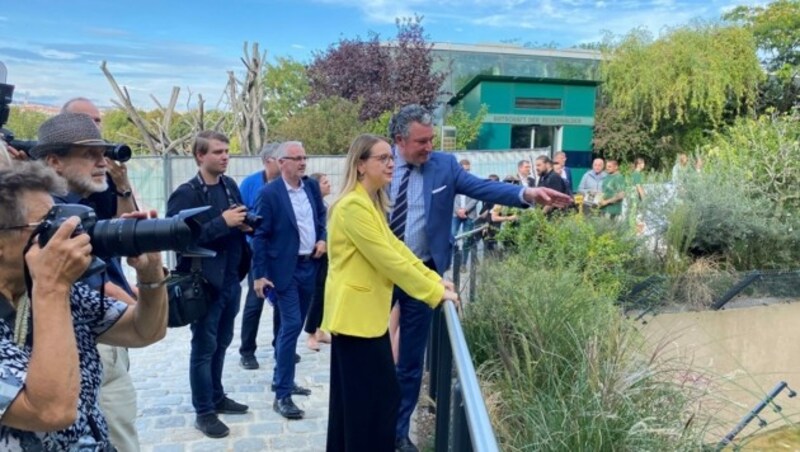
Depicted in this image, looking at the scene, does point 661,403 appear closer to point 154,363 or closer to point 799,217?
point 154,363

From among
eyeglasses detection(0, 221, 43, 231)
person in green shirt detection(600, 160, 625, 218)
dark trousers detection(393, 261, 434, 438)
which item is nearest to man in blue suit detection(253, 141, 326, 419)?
dark trousers detection(393, 261, 434, 438)

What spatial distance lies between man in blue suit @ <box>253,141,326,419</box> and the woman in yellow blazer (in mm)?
1387

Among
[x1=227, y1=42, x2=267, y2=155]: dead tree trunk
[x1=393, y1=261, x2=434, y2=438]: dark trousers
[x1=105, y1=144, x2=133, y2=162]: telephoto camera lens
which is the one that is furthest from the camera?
[x1=227, y1=42, x2=267, y2=155]: dead tree trunk

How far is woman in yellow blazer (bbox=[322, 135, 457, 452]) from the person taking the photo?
9.52 feet

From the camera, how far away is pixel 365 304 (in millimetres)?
2947

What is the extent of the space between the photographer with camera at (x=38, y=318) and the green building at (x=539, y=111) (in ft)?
74.4

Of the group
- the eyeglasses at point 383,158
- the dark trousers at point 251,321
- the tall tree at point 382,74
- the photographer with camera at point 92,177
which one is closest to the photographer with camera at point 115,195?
the photographer with camera at point 92,177

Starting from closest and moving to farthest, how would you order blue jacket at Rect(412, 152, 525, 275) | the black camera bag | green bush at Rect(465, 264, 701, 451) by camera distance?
the black camera bag → green bush at Rect(465, 264, 701, 451) → blue jacket at Rect(412, 152, 525, 275)

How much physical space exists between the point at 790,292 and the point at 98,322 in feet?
25.2

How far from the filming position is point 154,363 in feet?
18.4

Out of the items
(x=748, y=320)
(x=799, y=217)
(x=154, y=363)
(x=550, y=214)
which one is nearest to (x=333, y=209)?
(x=154, y=363)

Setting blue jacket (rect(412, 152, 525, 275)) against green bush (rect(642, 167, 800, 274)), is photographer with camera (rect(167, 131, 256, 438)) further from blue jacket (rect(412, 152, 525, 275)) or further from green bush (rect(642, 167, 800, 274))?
green bush (rect(642, 167, 800, 274))

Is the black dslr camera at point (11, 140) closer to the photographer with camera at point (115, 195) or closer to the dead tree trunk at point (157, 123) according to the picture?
the photographer with camera at point (115, 195)

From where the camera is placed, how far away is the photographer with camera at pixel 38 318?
1.41 m
